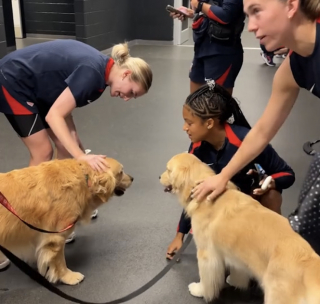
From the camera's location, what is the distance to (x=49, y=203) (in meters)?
1.94

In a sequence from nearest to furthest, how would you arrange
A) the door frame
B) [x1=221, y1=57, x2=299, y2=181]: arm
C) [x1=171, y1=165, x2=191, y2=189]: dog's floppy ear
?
[x1=221, y1=57, x2=299, y2=181]: arm, [x1=171, y1=165, x2=191, y2=189]: dog's floppy ear, the door frame

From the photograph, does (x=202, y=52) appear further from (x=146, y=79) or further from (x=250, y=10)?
(x=250, y=10)

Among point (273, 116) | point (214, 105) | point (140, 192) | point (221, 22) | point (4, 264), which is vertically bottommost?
point (140, 192)

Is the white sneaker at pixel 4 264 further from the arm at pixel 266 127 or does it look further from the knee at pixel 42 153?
the arm at pixel 266 127

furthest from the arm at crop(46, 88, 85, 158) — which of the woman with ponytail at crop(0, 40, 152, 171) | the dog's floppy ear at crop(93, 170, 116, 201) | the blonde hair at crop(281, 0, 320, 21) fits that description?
the blonde hair at crop(281, 0, 320, 21)

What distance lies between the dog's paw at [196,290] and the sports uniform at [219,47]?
151 centimetres

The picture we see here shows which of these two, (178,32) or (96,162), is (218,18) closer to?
(96,162)

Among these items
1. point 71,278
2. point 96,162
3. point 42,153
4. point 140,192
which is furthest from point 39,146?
point 140,192

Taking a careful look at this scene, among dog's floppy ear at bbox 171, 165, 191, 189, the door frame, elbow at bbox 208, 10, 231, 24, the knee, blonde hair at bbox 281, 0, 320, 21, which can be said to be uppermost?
blonde hair at bbox 281, 0, 320, 21

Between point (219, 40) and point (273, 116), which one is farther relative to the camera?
point (219, 40)

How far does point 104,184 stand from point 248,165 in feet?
2.60

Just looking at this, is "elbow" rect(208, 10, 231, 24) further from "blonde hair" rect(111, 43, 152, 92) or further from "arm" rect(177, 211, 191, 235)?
"arm" rect(177, 211, 191, 235)

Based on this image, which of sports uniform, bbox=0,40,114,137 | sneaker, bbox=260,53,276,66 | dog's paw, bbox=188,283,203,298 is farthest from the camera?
sneaker, bbox=260,53,276,66

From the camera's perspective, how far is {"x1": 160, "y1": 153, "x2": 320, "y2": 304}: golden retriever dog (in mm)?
1459
